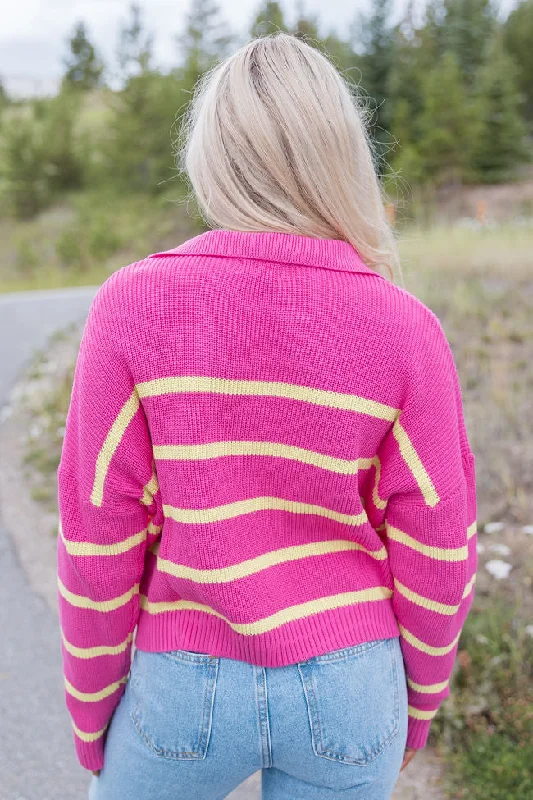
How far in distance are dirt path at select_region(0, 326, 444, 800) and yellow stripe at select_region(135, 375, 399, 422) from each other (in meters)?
1.85

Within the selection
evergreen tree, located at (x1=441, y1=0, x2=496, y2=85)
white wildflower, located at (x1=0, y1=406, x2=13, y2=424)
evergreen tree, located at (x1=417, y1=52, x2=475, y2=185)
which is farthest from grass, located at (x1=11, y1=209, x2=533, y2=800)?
evergreen tree, located at (x1=441, y1=0, x2=496, y2=85)

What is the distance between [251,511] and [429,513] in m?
0.34

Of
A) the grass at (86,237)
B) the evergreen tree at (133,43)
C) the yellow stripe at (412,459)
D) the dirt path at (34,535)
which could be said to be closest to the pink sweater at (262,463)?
the yellow stripe at (412,459)

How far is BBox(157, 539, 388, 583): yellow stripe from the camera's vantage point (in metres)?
1.32

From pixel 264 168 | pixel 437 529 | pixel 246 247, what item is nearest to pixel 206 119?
pixel 264 168

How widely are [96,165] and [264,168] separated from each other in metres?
27.6

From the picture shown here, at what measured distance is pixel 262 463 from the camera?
1.34 metres

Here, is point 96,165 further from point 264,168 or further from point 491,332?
point 264,168

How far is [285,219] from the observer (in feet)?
4.31

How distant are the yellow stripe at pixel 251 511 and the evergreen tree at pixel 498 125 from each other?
30747mm

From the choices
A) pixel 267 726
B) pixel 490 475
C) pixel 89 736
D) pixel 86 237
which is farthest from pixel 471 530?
pixel 86 237

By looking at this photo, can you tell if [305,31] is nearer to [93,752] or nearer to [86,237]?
[93,752]

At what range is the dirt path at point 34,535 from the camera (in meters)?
2.51

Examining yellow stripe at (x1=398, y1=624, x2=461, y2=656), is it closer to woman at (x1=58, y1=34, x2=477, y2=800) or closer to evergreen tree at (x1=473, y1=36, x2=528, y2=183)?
woman at (x1=58, y1=34, x2=477, y2=800)
